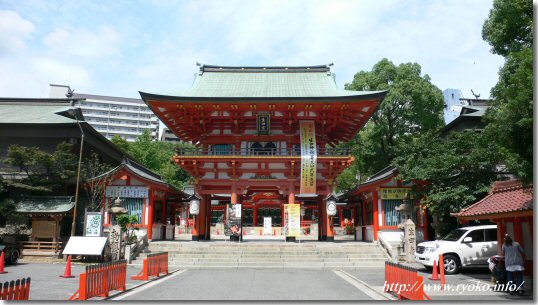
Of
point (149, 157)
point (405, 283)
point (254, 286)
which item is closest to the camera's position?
point (405, 283)

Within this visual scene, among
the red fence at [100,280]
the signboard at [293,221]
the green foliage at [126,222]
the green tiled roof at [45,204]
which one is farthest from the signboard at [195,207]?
the red fence at [100,280]

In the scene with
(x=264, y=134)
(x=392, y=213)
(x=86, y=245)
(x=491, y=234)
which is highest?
(x=264, y=134)

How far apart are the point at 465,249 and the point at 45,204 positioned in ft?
73.0

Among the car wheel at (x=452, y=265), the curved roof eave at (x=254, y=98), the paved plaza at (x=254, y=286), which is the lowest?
the paved plaza at (x=254, y=286)

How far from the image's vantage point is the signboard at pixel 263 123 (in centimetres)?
2680

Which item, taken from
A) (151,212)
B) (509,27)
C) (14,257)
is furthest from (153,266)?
(509,27)

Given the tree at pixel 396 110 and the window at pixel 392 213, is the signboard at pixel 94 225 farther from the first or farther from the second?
the tree at pixel 396 110

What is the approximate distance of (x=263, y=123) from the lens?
2689cm

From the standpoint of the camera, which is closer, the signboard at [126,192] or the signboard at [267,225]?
the signboard at [126,192]

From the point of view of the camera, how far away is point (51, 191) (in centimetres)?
2477

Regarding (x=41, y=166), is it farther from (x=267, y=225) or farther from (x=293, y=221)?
(x=267, y=225)

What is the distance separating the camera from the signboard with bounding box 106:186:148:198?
26000mm

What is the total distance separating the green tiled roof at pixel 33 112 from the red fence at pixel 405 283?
23.7 meters

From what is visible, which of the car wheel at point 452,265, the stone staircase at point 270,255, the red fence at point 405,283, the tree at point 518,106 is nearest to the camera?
the tree at point 518,106
